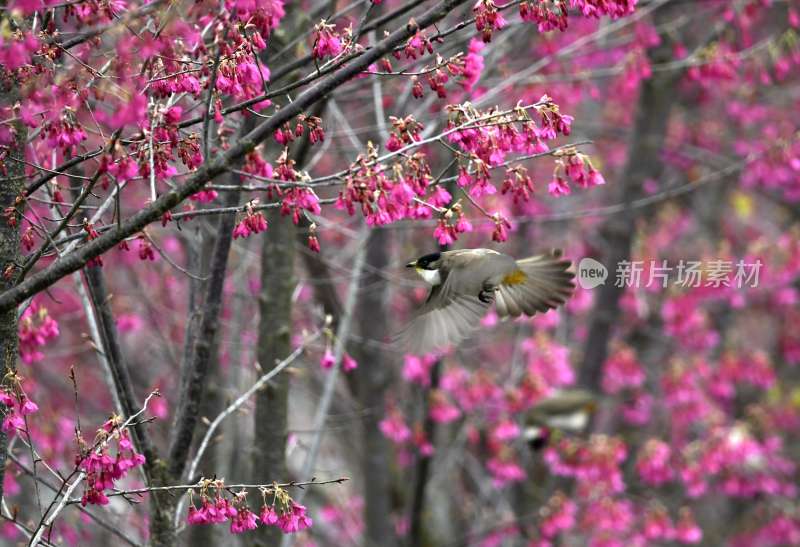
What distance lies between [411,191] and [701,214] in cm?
811

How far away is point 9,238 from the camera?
3033 millimetres

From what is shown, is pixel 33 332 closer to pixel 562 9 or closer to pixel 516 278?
pixel 516 278

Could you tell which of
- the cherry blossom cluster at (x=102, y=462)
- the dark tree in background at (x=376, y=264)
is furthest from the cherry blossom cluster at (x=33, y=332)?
the cherry blossom cluster at (x=102, y=462)

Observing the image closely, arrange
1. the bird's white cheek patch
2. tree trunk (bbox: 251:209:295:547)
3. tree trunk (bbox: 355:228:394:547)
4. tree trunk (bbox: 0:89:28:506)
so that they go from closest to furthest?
tree trunk (bbox: 0:89:28:506), the bird's white cheek patch, tree trunk (bbox: 251:209:295:547), tree trunk (bbox: 355:228:394:547)

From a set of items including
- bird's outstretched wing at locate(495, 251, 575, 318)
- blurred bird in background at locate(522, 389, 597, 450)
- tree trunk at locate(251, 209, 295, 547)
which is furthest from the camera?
blurred bird in background at locate(522, 389, 597, 450)

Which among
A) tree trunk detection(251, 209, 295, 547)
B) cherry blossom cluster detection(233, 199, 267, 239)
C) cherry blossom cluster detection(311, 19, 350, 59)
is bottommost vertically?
tree trunk detection(251, 209, 295, 547)

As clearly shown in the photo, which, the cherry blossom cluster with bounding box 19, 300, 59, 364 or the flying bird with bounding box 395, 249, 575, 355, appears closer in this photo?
the cherry blossom cluster with bounding box 19, 300, 59, 364

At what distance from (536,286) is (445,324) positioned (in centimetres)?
43

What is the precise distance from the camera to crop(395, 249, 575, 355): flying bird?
3.96m

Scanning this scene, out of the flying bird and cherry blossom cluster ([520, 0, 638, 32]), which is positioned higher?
cherry blossom cluster ([520, 0, 638, 32])

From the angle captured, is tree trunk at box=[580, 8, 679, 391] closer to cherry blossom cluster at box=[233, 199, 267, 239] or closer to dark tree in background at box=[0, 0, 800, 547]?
dark tree in background at box=[0, 0, 800, 547]

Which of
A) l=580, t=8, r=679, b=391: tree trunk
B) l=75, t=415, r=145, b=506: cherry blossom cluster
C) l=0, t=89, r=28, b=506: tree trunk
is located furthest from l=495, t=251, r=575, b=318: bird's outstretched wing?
l=580, t=8, r=679, b=391: tree trunk

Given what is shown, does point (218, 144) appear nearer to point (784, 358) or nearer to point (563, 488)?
point (563, 488)

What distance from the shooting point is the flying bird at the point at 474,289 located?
3.96m
